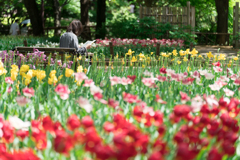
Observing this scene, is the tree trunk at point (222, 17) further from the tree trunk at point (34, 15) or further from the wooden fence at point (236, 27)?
the tree trunk at point (34, 15)

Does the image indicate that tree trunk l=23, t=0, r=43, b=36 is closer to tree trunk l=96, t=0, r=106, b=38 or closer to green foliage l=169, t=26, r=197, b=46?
tree trunk l=96, t=0, r=106, b=38

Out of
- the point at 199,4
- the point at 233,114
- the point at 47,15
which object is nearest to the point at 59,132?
the point at 233,114

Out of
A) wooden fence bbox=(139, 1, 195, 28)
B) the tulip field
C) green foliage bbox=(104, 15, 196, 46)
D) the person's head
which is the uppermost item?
wooden fence bbox=(139, 1, 195, 28)

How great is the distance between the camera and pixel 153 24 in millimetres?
14539

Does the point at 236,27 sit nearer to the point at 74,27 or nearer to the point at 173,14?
the point at 173,14

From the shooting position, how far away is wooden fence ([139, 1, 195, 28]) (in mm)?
14586

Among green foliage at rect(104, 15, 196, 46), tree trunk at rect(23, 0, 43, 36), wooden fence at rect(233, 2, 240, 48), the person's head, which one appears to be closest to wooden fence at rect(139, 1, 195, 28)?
green foliage at rect(104, 15, 196, 46)

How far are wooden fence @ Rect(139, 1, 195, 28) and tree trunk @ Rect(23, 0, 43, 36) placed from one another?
567 cm

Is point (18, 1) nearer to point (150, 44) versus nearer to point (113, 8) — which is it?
point (113, 8)

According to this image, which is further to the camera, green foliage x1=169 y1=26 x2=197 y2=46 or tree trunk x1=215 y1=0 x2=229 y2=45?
tree trunk x1=215 y1=0 x2=229 y2=45

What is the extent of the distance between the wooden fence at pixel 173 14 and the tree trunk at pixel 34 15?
5.67m

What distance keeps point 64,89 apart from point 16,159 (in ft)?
3.31

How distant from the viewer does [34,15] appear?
685 inches

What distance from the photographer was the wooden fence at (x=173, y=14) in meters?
14.6
